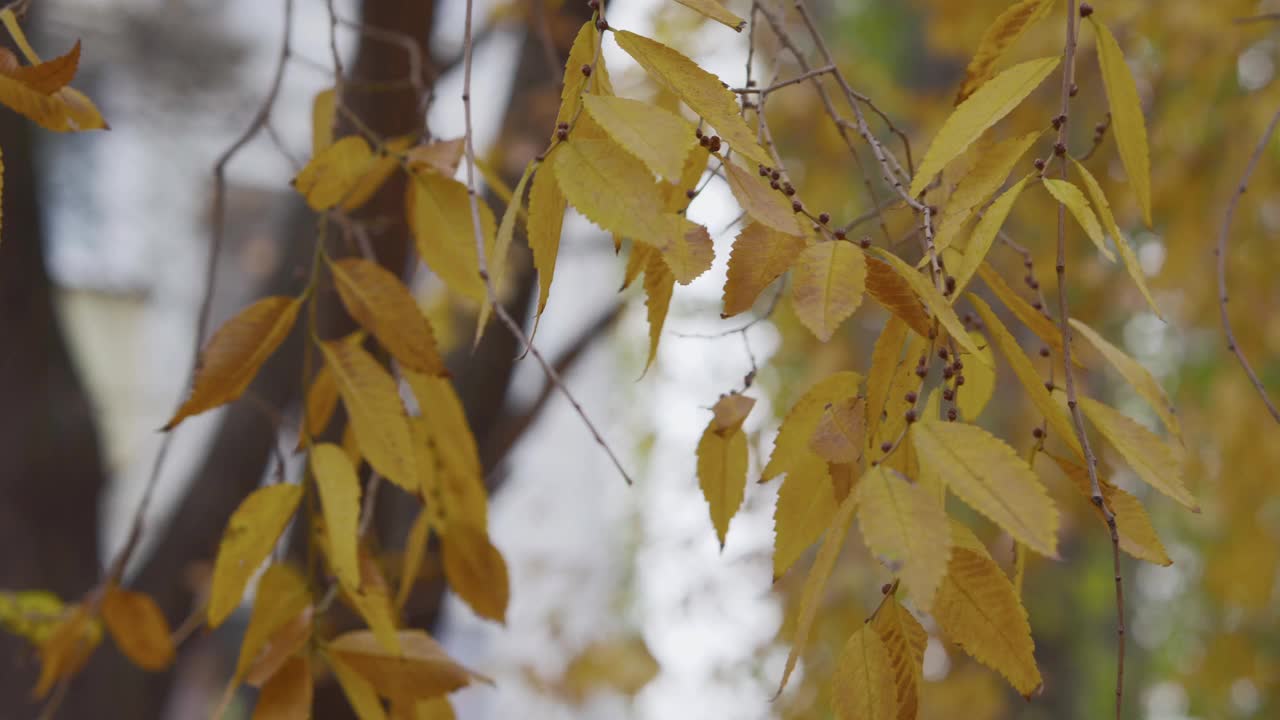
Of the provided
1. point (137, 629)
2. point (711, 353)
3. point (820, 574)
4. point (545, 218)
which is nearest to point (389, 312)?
point (545, 218)

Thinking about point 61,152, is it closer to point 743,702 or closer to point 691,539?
point 691,539

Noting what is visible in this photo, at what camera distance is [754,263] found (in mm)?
424

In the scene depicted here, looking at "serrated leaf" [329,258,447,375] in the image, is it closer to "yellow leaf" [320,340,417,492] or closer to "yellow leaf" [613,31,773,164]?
"yellow leaf" [320,340,417,492]

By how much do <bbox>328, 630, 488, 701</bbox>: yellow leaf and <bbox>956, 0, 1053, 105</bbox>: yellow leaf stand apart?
0.39m

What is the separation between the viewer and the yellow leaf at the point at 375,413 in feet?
1.76

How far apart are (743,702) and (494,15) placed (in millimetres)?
1636

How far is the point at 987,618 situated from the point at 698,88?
0.75ft

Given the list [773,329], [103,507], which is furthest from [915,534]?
[773,329]

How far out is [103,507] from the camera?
170 cm

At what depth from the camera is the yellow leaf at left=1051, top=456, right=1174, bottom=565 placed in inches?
17.0

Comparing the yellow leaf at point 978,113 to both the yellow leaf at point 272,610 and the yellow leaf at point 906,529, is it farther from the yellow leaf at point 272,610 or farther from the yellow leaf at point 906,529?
the yellow leaf at point 272,610

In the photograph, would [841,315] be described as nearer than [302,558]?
Yes

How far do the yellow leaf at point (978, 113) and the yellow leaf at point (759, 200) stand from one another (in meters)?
0.05

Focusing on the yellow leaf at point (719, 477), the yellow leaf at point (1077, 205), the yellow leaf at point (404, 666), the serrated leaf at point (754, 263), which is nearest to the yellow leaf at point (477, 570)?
the yellow leaf at point (404, 666)
